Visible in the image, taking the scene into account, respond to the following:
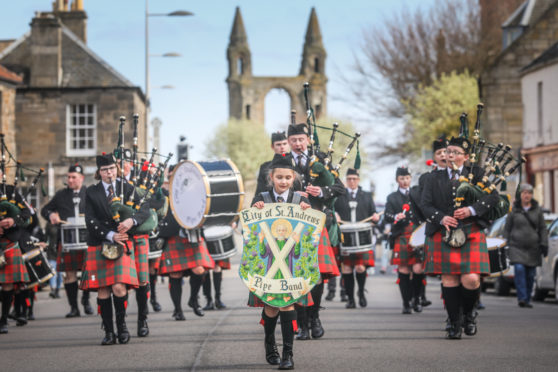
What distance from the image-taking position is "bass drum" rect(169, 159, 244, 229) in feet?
39.3

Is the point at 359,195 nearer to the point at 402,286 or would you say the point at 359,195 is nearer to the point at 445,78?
the point at 402,286

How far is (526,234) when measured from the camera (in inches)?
604

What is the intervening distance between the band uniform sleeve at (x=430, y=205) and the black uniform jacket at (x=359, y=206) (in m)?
4.78

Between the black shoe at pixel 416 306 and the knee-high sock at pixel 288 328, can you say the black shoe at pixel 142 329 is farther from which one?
the black shoe at pixel 416 306

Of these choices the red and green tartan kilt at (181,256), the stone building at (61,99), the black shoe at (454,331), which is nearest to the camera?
the black shoe at (454,331)

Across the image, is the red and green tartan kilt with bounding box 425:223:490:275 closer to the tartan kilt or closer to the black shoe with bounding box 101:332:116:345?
the tartan kilt

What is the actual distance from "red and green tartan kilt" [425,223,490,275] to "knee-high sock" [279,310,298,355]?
7.72 ft

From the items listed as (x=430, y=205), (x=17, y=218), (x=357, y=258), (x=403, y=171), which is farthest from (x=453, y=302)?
(x=17, y=218)

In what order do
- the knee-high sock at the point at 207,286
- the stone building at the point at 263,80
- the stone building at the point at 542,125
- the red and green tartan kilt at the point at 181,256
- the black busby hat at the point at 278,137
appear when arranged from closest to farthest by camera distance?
1. the black busby hat at the point at 278,137
2. the red and green tartan kilt at the point at 181,256
3. the knee-high sock at the point at 207,286
4. the stone building at the point at 542,125
5. the stone building at the point at 263,80

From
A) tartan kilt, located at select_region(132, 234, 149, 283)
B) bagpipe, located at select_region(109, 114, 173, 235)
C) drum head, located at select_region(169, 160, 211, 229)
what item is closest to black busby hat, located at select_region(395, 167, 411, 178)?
drum head, located at select_region(169, 160, 211, 229)

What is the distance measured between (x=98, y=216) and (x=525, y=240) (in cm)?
759

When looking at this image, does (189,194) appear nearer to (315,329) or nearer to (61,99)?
(315,329)

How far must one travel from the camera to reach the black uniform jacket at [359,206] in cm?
1484

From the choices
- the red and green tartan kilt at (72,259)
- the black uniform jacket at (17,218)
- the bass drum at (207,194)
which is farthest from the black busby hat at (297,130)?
the red and green tartan kilt at (72,259)
